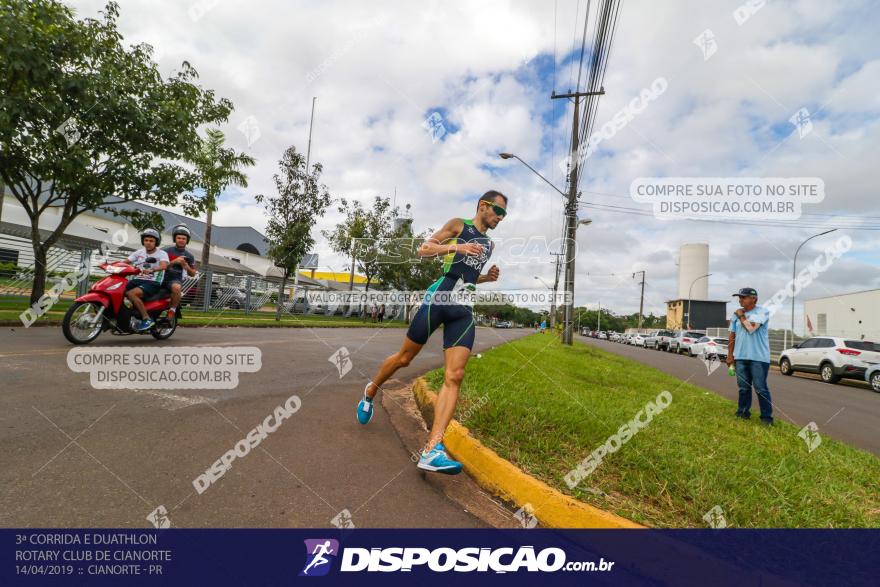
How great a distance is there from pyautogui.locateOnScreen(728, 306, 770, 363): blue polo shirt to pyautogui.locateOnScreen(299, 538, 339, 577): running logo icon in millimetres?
5679

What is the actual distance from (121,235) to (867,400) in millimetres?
29301

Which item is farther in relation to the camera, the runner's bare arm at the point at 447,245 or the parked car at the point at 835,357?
the parked car at the point at 835,357

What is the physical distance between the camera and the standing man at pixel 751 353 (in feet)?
17.5

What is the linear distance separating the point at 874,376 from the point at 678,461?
1492 centimetres

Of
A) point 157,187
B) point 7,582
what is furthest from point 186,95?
point 7,582

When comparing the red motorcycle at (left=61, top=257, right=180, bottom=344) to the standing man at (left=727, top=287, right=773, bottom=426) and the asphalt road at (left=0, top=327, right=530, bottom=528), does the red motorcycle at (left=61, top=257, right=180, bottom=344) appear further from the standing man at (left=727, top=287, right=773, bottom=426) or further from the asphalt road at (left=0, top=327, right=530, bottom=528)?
the standing man at (left=727, top=287, right=773, bottom=426)

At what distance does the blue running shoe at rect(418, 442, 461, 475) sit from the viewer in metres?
2.68

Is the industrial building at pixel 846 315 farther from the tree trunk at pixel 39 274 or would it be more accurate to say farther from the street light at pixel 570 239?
the tree trunk at pixel 39 274

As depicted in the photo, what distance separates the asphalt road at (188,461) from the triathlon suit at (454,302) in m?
0.96

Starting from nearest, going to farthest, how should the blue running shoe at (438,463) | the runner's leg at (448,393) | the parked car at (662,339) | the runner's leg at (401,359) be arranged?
the blue running shoe at (438,463) → the runner's leg at (448,393) → the runner's leg at (401,359) → the parked car at (662,339)

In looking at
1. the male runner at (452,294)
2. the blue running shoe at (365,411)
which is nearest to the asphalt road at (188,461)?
the blue running shoe at (365,411)

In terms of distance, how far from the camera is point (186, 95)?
10891 mm

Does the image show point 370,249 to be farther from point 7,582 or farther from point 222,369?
point 7,582

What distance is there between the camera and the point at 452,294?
10.7 feet
